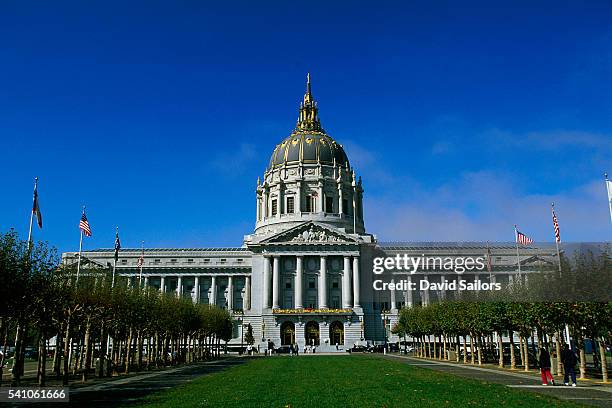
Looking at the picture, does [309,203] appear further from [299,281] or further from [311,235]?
[299,281]

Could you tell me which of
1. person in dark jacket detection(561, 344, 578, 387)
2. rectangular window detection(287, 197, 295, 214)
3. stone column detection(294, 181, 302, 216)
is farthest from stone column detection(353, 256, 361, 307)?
person in dark jacket detection(561, 344, 578, 387)

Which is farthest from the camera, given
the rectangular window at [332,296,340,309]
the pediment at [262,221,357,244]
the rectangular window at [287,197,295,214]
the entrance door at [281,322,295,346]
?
the rectangular window at [287,197,295,214]

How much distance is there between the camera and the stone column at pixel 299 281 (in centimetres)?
12380

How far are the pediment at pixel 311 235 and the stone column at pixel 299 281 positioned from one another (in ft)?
13.1

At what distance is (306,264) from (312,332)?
48.7 feet

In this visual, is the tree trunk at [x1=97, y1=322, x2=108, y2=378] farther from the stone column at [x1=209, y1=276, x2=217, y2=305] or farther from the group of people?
the stone column at [x1=209, y1=276, x2=217, y2=305]

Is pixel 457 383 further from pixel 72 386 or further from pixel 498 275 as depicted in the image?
pixel 498 275

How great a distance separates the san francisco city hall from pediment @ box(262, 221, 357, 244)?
0.68ft

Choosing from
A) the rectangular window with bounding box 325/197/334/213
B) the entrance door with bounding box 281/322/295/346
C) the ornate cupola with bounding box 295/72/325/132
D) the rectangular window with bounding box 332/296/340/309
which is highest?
the ornate cupola with bounding box 295/72/325/132

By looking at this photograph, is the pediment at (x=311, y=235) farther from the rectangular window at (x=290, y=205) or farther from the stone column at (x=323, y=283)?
the rectangular window at (x=290, y=205)

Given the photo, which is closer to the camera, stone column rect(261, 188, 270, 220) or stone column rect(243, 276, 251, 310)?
stone column rect(243, 276, 251, 310)

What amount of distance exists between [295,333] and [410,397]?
94.1 m

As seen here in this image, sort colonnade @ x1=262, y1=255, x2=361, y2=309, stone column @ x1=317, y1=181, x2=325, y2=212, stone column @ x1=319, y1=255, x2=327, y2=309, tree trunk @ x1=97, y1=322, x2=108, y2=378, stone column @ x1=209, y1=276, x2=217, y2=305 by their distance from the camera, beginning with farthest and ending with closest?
stone column @ x1=317, y1=181, x2=325, y2=212, stone column @ x1=209, y1=276, x2=217, y2=305, colonnade @ x1=262, y1=255, x2=361, y2=309, stone column @ x1=319, y1=255, x2=327, y2=309, tree trunk @ x1=97, y1=322, x2=108, y2=378

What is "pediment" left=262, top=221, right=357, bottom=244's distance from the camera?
128 metres
